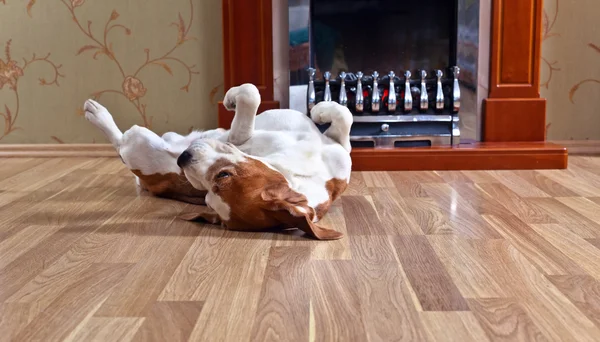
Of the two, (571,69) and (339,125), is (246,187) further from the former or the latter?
(571,69)

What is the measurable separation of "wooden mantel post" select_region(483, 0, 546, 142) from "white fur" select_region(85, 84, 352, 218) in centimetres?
112

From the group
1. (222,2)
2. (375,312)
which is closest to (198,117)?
(222,2)

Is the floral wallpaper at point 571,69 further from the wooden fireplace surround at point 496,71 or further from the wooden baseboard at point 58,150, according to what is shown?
the wooden baseboard at point 58,150

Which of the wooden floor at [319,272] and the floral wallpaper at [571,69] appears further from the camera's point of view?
the floral wallpaper at [571,69]

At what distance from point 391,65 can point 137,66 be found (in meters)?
1.14

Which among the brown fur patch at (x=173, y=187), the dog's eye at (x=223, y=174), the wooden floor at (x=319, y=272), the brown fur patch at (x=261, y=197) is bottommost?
the wooden floor at (x=319, y=272)

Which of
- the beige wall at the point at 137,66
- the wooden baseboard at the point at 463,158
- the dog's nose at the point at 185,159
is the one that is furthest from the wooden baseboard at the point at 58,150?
the dog's nose at the point at 185,159

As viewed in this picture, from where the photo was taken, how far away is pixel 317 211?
5.44ft

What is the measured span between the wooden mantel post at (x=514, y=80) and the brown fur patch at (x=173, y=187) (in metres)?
1.38

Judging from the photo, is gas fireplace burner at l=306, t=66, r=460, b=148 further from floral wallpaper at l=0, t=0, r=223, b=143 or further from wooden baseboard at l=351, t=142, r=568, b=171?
floral wallpaper at l=0, t=0, r=223, b=143

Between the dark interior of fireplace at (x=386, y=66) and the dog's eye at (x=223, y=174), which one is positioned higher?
the dark interior of fireplace at (x=386, y=66)

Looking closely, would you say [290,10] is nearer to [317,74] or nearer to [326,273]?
[317,74]

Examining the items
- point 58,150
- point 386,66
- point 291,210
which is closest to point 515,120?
point 386,66

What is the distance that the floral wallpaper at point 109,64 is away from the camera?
2.99 meters
